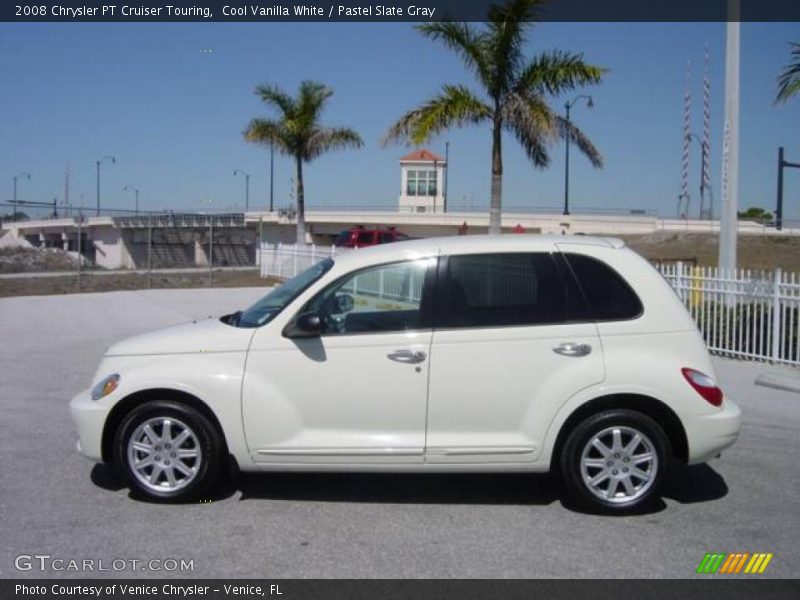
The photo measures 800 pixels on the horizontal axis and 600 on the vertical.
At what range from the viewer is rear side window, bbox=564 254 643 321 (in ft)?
18.0

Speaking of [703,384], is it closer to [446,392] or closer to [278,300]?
[446,392]

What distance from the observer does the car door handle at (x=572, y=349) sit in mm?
5363

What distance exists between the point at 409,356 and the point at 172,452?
162 centimetres

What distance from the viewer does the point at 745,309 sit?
39.3 feet

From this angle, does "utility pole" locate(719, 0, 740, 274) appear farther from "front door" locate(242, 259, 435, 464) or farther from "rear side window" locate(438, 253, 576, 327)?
"front door" locate(242, 259, 435, 464)

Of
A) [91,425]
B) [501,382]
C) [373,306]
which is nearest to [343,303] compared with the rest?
[373,306]

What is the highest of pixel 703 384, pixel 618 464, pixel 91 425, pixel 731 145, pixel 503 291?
pixel 731 145

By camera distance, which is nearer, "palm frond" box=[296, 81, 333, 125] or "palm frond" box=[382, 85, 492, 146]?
"palm frond" box=[382, 85, 492, 146]

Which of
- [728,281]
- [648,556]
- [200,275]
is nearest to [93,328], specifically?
[728,281]

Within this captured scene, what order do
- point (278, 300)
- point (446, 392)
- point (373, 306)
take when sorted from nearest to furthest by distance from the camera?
1. point (446, 392)
2. point (373, 306)
3. point (278, 300)

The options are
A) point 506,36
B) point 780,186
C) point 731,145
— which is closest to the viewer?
point 731,145

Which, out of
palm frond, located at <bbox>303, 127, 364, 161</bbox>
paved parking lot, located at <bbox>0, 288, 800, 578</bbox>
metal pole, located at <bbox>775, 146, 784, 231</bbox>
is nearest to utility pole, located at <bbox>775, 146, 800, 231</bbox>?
metal pole, located at <bbox>775, 146, 784, 231</bbox>

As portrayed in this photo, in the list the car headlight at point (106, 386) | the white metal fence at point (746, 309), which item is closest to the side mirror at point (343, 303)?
the car headlight at point (106, 386)

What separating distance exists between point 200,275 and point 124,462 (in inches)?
1155
